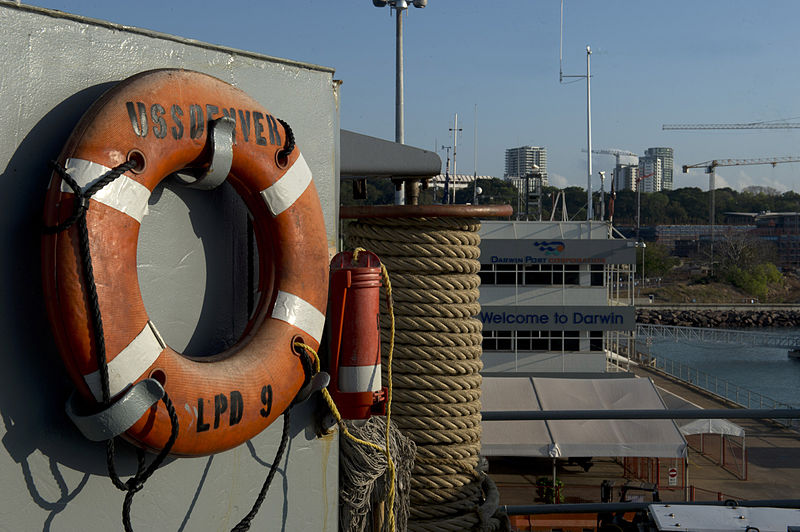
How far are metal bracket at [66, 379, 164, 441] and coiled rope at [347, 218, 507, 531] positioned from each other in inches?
49.3

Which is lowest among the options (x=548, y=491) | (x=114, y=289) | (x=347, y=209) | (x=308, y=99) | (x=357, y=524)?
(x=548, y=491)

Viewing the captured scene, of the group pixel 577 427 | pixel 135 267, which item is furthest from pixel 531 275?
pixel 135 267

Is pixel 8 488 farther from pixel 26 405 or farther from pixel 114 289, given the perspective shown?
pixel 114 289

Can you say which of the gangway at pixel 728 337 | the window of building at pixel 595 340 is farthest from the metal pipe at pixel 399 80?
the gangway at pixel 728 337

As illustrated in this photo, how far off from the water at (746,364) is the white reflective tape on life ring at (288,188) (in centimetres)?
3293

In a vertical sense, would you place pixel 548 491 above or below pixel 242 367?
below

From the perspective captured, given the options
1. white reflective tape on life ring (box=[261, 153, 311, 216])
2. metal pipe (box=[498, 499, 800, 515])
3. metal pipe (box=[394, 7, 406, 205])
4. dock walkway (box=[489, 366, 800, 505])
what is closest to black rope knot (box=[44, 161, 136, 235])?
white reflective tape on life ring (box=[261, 153, 311, 216])

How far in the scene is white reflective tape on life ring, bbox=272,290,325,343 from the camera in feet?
6.52

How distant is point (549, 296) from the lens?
22984mm

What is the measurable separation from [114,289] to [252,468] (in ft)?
2.47

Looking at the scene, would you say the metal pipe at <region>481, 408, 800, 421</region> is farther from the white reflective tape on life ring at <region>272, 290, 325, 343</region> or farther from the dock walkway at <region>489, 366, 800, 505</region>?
the dock walkway at <region>489, 366, 800, 505</region>

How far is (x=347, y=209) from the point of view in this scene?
2.73m

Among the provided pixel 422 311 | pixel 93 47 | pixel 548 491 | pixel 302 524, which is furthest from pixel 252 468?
pixel 548 491

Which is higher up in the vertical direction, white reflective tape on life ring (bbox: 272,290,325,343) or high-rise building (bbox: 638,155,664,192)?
high-rise building (bbox: 638,155,664,192)
